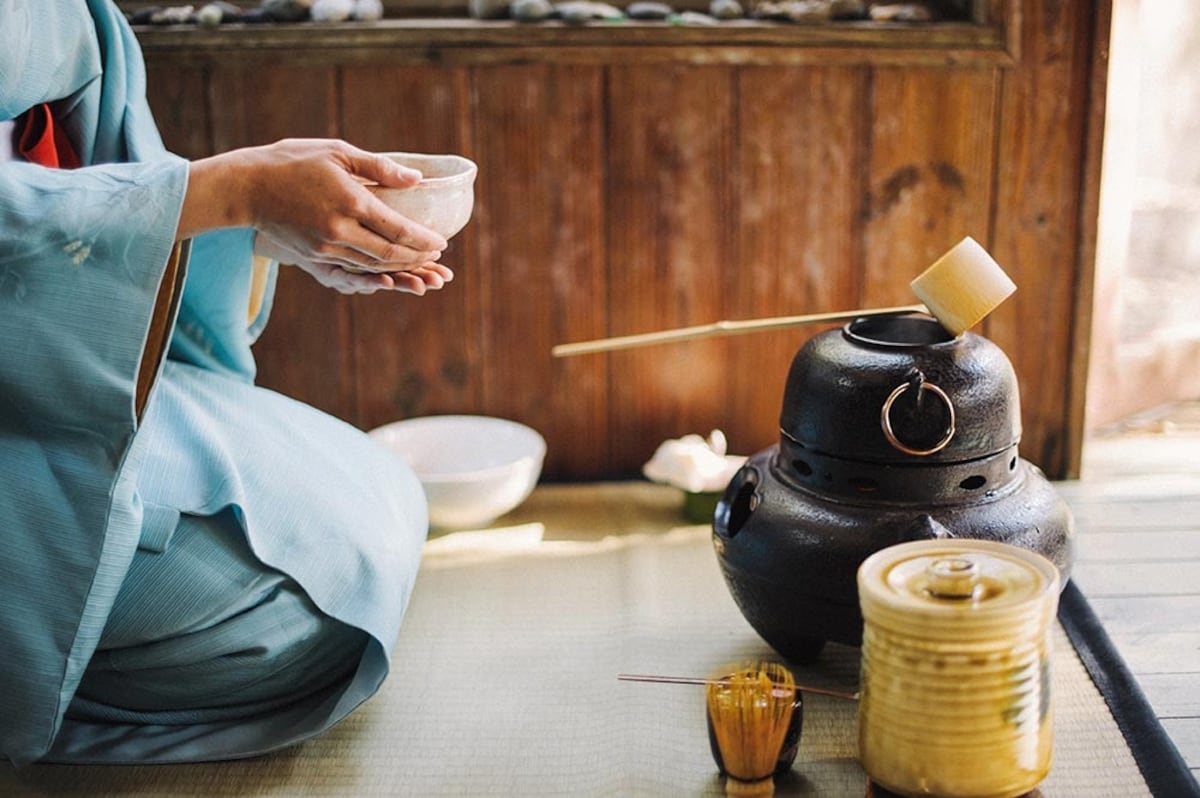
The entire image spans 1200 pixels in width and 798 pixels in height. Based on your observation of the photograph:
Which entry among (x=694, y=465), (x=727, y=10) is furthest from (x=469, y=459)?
(x=727, y=10)

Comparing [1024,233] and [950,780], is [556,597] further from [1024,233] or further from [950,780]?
[1024,233]

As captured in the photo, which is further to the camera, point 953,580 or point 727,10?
point 727,10

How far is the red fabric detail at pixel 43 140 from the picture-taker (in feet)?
5.45

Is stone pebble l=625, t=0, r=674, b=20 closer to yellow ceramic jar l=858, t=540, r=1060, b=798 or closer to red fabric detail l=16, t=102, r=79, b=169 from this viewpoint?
red fabric detail l=16, t=102, r=79, b=169

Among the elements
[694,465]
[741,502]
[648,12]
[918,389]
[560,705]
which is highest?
[648,12]

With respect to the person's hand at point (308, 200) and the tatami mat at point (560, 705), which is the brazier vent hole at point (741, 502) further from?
the person's hand at point (308, 200)

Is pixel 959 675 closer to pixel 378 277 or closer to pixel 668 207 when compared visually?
pixel 378 277

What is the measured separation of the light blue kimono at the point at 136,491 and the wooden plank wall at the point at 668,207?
1.94ft

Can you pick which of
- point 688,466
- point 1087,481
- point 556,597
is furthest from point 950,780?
point 1087,481

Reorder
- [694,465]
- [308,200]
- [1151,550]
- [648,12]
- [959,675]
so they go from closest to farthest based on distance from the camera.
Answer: [959,675]
[308,200]
[1151,550]
[694,465]
[648,12]

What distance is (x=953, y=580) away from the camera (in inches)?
52.9

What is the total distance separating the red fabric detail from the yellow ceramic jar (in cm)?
109

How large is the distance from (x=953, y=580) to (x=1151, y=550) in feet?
3.16

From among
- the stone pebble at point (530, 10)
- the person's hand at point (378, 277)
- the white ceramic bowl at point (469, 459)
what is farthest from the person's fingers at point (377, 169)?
the stone pebble at point (530, 10)
